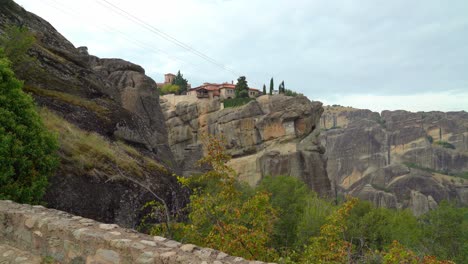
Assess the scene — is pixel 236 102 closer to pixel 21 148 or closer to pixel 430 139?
pixel 21 148

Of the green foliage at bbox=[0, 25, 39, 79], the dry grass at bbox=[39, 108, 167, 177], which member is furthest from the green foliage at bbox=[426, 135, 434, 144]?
the green foliage at bbox=[0, 25, 39, 79]

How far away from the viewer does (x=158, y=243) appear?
18.6 feet

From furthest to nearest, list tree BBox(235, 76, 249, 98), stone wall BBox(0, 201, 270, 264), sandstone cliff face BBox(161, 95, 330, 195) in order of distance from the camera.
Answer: tree BBox(235, 76, 249, 98)
sandstone cliff face BBox(161, 95, 330, 195)
stone wall BBox(0, 201, 270, 264)

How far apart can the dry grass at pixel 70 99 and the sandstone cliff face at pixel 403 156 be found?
264 feet

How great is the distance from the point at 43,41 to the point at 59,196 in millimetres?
15042

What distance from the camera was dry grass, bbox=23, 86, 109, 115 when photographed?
15939mm

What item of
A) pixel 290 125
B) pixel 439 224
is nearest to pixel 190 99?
pixel 290 125

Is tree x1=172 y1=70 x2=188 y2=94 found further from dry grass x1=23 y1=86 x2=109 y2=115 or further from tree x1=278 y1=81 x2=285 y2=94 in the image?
dry grass x1=23 y1=86 x2=109 y2=115

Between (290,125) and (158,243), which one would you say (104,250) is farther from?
(290,125)

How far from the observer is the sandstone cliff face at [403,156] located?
91438 mm

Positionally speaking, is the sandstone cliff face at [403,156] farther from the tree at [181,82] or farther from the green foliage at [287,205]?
the green foliage at [287,205]

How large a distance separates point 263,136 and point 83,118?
44.7 m

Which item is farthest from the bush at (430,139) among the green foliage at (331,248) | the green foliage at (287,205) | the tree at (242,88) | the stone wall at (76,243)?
the stone wall at (76,243)

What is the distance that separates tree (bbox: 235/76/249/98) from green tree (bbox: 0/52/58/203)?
6344 centimetres
